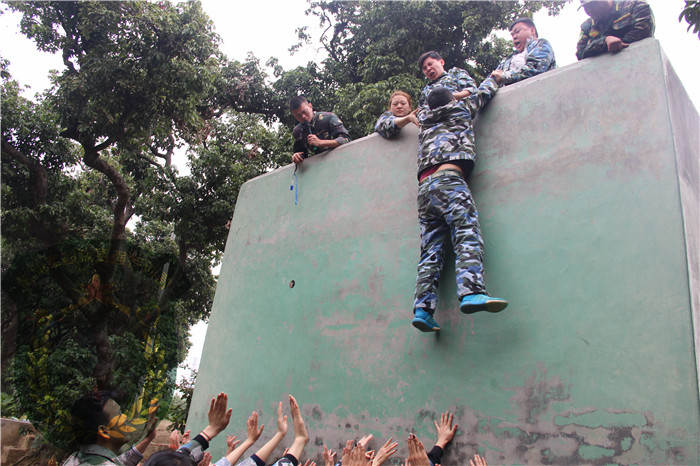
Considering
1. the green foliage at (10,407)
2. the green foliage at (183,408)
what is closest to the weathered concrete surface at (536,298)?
the green foliage at (183,408)

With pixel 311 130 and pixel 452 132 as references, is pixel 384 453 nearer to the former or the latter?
pixel 452 132

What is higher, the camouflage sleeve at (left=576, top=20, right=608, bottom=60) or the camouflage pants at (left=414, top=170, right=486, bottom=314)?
the camouflage sleeve at (left=576, top=20, right=608, bottom=60)

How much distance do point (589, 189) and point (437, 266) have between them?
2.80 feet

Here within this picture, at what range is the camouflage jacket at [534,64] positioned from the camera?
3.15 metres

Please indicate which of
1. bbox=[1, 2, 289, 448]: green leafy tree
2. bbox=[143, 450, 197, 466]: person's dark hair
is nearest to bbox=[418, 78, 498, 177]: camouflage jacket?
bbox=[143, 450, 197, 466]: person's dark hair

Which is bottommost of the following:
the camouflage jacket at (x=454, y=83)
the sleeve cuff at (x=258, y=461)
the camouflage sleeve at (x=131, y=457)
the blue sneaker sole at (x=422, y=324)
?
the camouflage sleeve at (x=131, y=457)

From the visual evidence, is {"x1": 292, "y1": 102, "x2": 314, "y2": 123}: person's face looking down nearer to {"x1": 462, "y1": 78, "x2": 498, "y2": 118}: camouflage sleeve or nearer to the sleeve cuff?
{"x1": 462, "y1": 78, "x2": 498, "y2": 118}: camouflage sleeve

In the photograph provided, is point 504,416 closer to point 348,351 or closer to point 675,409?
point 675,409

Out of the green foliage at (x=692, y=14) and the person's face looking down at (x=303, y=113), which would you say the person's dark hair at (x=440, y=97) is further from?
the green foliage at (x=692, y=14)

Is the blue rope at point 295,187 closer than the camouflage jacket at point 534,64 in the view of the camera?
No

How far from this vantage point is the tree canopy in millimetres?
8570

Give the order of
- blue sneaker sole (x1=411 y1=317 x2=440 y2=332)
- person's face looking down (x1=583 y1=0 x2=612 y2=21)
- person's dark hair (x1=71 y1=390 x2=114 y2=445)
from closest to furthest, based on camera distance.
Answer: person's dark hair (x1=71 y1=390 x2=114 y2=445)
blue sneaker sole (x1=411 y1=317 x2=440 y2=332)
person's face looking down (x1=583 y1=0 x2=612 y2=21)

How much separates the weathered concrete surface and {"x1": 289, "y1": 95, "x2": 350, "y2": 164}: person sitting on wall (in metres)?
0.54

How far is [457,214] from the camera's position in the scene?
2.66m
